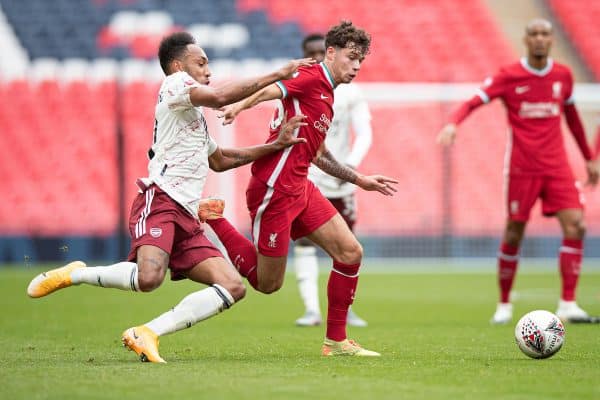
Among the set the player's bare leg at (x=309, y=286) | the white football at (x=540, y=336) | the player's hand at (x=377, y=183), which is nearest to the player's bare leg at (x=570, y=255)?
the player's bare leg at (x=309, y=286)

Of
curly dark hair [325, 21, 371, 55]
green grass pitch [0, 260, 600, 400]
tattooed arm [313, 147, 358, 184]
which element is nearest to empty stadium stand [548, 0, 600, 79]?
green grass pitch [0, 260, 600, 400]

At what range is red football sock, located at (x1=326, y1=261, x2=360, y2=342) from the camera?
6664 millimetres

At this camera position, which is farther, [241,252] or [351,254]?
[241,252]

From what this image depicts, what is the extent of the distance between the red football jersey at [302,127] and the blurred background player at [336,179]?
99.7 inches

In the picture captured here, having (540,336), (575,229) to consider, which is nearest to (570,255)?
(575,229)

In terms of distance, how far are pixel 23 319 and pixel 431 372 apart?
16.5 feet

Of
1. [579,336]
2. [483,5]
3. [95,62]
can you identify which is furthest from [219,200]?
A: [483,5]

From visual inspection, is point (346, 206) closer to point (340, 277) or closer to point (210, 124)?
point (340, 277)

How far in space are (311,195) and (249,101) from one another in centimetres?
82

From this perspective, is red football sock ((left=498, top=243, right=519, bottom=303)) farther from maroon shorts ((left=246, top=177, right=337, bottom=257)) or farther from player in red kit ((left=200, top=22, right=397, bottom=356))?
maroon shorts ((left=246, top=177, right=337, bottom=257))

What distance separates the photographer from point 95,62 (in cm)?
1867

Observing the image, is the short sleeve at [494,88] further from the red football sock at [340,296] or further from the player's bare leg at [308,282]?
the red football sock at [340,296]

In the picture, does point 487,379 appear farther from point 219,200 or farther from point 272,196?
point 219,200

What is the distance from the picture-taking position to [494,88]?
9.55m
